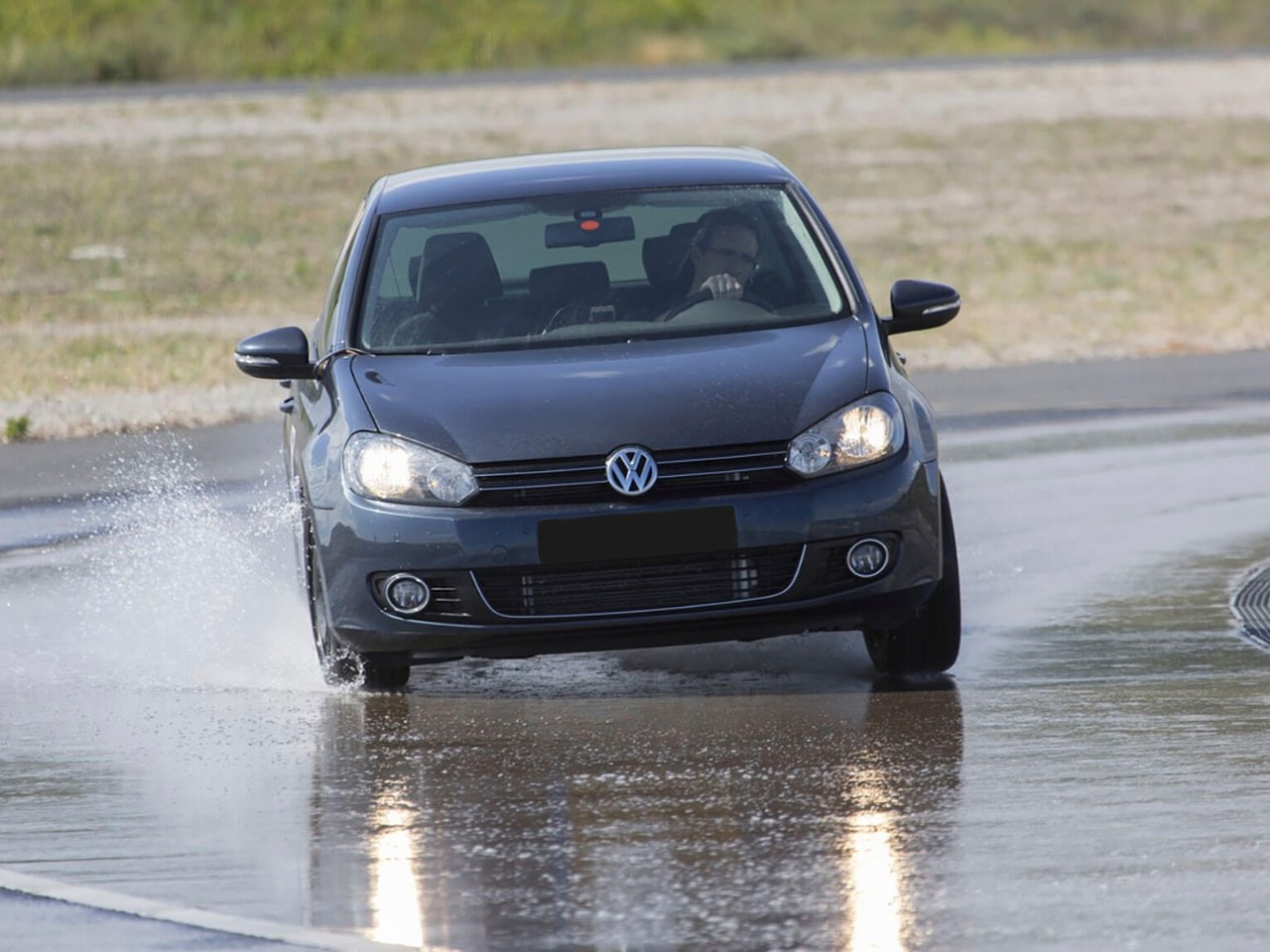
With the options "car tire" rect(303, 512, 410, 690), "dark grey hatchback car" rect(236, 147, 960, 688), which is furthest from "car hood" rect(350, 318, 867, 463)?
"car tire" rect(303, 512, 410, 690)

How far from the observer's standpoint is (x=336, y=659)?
7848mm

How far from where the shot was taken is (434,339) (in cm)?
825

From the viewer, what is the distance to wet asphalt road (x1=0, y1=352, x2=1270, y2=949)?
539 cm

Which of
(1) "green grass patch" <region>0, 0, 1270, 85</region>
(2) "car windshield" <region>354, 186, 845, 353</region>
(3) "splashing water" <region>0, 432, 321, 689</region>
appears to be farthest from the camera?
(1) "green grass patch" <region>0, 0, 1270, 85</region>

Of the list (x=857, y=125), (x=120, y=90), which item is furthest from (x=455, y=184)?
(x=120, y=90)

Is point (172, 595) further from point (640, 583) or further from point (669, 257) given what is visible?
point (640, 583)

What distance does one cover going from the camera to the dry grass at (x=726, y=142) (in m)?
19.0

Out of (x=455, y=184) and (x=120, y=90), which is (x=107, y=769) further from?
(x=120, y=90)

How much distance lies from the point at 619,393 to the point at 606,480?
13.7 inches

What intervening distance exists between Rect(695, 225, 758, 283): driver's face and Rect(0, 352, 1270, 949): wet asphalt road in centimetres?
118

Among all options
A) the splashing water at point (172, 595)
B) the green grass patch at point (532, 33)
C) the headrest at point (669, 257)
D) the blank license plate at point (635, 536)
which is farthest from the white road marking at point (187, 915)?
the green grass patch at point (532, 33)

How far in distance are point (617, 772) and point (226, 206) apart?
24.7 metres

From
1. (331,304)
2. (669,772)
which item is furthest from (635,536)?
(331,304)

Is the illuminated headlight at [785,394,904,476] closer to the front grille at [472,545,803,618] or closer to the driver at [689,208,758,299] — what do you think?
the front grille at [472,545,803,618]
